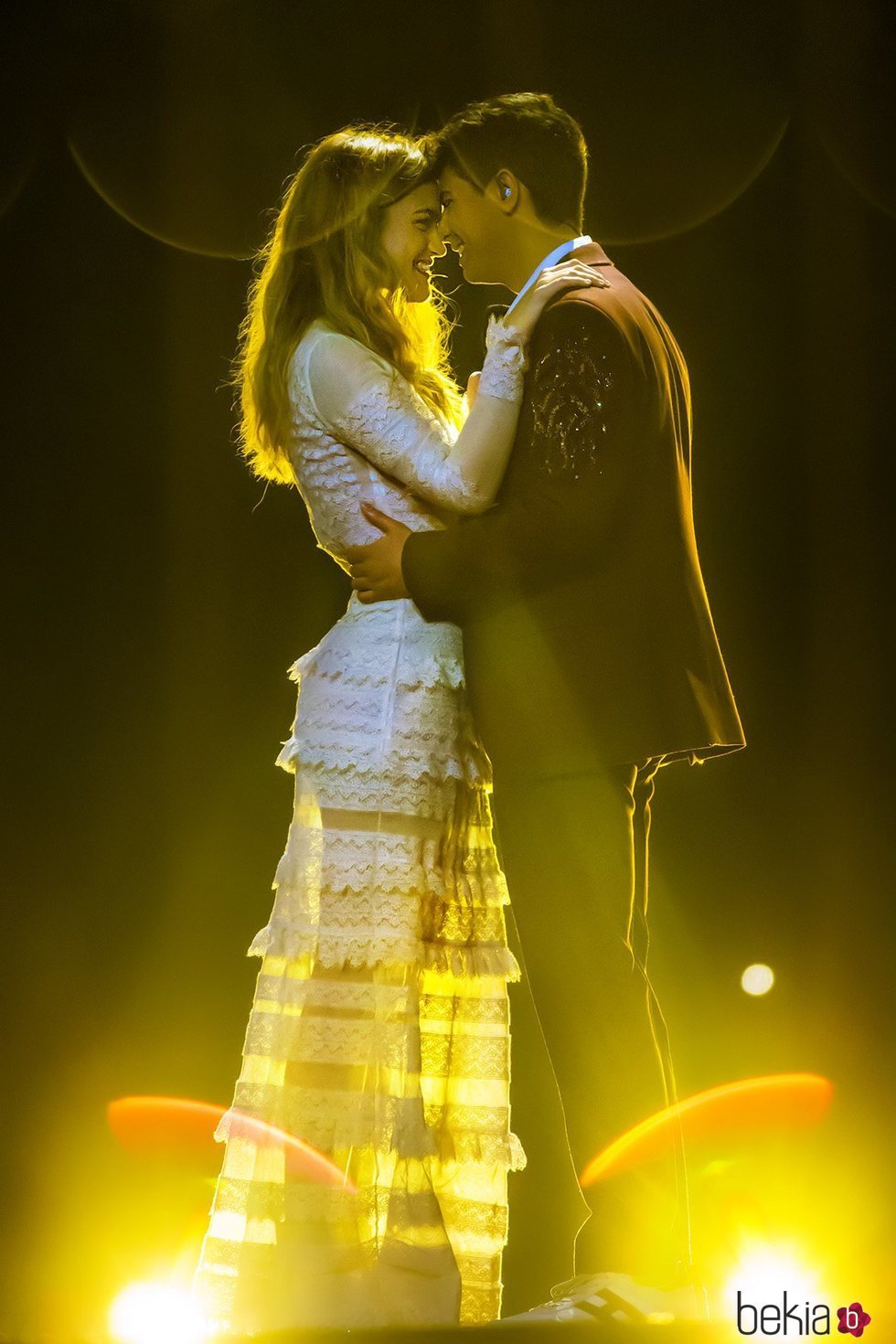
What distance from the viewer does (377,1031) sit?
6.18 ft

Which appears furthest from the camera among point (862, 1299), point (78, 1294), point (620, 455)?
point (78, 1294)

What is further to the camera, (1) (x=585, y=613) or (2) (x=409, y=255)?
(2) (x=409, y=255)

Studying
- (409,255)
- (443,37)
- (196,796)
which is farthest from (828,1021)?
(443,37)

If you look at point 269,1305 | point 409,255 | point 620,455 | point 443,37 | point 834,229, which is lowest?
point 269,1305

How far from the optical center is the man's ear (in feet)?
6.54

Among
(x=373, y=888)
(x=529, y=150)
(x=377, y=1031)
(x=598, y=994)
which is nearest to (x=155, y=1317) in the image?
(x=377, y=1031)

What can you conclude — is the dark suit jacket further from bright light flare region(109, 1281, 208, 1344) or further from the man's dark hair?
bright light flare region(109, 1281, 208, 1344)

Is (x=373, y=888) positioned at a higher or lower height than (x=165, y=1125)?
higher

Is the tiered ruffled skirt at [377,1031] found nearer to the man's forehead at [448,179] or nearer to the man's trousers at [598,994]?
the man's trousers at [598,994]

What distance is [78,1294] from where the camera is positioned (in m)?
2.52

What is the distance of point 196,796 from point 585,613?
5.36 ft

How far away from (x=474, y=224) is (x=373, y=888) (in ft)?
3.01

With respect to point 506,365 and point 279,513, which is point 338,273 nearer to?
point 506,365

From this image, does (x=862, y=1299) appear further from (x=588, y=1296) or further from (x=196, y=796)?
(x=196, y=796)
